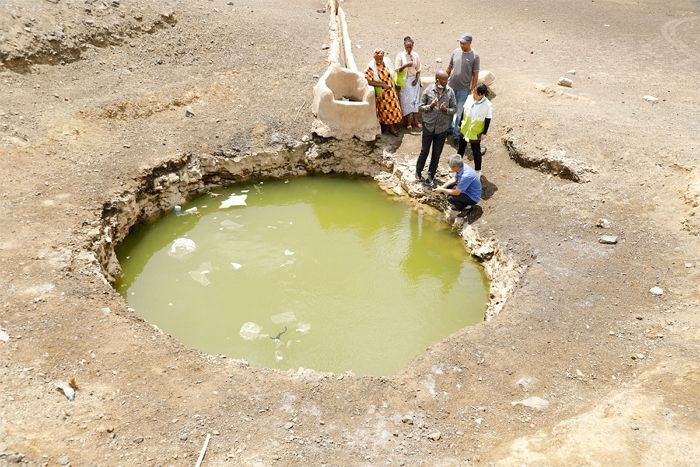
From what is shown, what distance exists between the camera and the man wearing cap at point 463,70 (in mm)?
8145

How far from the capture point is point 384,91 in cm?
891

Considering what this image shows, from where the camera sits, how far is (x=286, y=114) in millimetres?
A: 9180

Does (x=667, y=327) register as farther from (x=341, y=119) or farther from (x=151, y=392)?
(x=341, y=119)

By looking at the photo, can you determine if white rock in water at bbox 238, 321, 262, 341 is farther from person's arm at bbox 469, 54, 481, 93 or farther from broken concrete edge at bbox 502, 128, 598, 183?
person's arm at bbox 469, 54, 481, 93

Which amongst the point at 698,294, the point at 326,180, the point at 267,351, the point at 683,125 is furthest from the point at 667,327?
the point at 326,180

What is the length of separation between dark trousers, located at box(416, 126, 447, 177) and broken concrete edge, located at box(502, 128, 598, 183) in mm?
1121

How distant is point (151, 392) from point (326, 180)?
5.23 meters

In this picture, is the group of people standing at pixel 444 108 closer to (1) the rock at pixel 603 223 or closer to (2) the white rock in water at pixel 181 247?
(1) the rock at pixel 603 223

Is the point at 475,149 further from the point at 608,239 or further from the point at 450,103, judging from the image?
the point at 608,239

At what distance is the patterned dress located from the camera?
886 centimetres

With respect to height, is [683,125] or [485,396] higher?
[683,125]

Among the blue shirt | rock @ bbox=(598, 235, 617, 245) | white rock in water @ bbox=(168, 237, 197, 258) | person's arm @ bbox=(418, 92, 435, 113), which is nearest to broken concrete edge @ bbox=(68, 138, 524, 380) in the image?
the blue shirt

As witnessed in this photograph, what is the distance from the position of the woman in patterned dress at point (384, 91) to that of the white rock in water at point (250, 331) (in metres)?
4.49

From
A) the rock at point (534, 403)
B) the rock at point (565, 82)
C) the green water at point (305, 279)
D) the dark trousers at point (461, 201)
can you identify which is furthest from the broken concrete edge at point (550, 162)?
the rock at point (534, 403)
